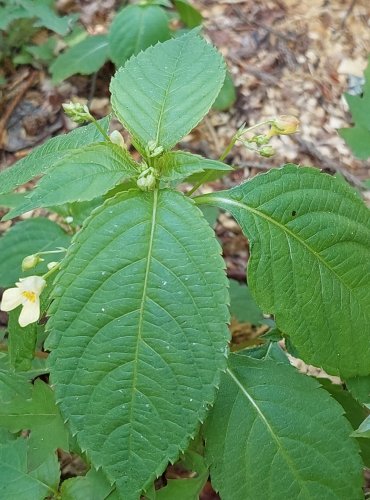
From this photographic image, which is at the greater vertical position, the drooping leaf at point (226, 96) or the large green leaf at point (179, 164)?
the large green leaf at point (179, 164)

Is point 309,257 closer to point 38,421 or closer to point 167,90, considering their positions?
point 167,90

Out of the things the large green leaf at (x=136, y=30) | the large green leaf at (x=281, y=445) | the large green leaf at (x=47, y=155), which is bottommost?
the large green leaf at (x=281, y=445)

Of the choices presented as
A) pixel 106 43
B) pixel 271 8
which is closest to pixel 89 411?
pixel 106 43

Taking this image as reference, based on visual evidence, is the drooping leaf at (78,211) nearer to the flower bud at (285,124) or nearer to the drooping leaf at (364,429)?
the flower bud at (285,124)

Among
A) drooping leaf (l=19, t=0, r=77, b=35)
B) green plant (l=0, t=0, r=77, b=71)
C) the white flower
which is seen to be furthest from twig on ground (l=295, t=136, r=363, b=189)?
the white flower

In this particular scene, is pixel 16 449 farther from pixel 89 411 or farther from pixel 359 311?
pixel 359 311

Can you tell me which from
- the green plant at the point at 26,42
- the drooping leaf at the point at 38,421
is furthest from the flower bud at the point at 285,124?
the green plant at the point at 26,42

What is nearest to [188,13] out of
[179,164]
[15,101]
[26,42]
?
[26,42]
